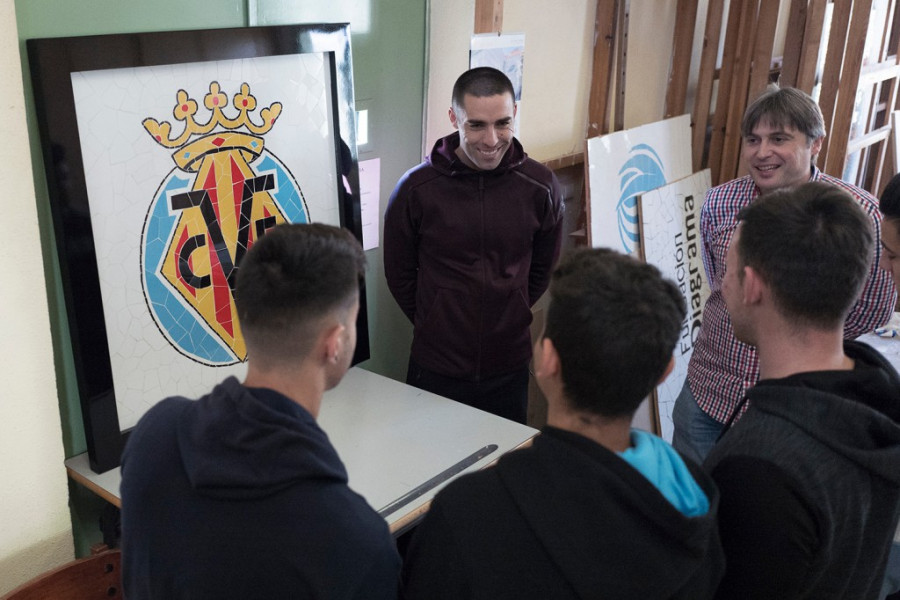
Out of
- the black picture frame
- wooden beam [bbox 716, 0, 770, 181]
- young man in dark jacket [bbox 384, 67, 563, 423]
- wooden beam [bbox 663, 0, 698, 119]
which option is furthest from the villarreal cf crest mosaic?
wooden beam [bbox 716, 0, 770, 181]

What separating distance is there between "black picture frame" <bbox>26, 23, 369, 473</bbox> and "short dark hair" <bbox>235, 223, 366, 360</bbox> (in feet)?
2.46

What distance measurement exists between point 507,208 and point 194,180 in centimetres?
88

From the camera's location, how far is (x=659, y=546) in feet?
3.20

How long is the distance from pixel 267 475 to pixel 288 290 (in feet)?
0.83

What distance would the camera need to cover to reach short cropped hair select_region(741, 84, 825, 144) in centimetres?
222

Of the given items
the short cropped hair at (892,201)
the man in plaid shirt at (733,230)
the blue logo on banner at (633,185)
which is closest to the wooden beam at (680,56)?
the blue logo on banner at (633,185)

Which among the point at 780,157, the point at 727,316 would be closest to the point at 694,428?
the point at 727,316

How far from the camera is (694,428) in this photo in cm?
226

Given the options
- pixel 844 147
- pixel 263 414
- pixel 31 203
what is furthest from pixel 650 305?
pixel 844 147

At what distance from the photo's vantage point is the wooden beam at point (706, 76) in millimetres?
3684

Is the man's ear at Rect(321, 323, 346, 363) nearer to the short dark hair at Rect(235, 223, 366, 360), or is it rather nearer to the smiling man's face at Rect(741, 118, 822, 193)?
the short dark hair at Rect(235, 223, 366, 360)

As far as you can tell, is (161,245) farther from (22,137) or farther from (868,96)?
(868,96)

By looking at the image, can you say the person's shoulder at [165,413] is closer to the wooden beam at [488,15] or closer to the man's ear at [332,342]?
the man's ear at [332,342]

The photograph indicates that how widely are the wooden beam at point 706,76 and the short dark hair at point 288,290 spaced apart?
9.98 ft
